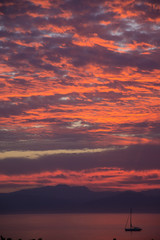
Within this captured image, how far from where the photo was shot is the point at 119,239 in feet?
576

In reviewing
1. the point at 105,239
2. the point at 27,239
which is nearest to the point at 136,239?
the point at 105,239

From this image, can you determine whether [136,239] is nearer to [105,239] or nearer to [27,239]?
[105,239]

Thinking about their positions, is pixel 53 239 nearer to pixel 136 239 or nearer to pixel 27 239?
pixel 27 239

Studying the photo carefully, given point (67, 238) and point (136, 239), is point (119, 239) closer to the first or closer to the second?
point (136, 239)

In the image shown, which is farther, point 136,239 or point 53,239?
point 136,239

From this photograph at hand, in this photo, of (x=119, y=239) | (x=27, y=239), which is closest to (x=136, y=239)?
(x=119, y=239)

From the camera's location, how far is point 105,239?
16488 centimetres

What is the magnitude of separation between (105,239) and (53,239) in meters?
22.0

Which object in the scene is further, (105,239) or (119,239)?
(119,239)

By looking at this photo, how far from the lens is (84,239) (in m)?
168

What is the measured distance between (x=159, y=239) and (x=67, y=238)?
40.2 m

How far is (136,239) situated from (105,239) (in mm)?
20391

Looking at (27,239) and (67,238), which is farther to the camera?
(67,238)

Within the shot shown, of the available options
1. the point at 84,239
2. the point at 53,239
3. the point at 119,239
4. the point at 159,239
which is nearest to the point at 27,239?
the point at 53,239
